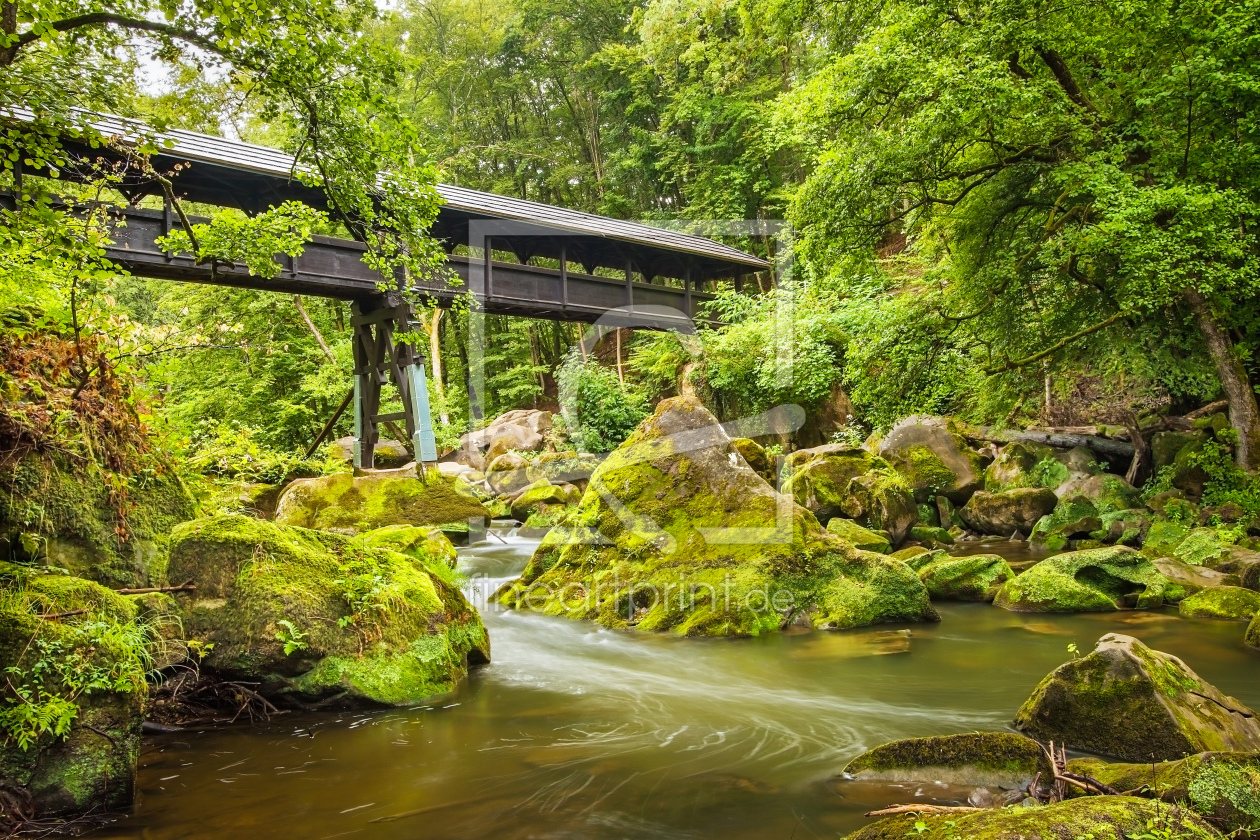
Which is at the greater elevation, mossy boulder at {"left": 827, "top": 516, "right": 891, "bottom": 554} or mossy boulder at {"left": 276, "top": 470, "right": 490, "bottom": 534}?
mossy boulder at {"left": 276, "top": 470, "right": 490, "bottom": 534}

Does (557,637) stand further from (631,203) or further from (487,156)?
(487,156)

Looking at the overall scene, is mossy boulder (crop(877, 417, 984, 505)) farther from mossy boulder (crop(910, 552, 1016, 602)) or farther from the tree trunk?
mossy boulder (crop(910, 552, 1016, 602))

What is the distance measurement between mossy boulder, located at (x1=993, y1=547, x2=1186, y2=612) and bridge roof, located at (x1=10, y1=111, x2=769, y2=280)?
26.5ft

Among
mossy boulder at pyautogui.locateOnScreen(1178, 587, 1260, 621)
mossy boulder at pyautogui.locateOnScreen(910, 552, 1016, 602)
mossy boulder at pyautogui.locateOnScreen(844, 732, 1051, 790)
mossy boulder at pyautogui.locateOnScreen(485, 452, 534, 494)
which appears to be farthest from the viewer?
mossy boulder at pyautogui.locateOnScreen(485, 452, 534, 494)

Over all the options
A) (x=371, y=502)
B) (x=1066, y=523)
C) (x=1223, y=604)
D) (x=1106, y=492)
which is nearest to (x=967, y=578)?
(x=1223, y=604)

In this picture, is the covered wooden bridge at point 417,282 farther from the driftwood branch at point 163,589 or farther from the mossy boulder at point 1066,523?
the mossy boulder at point 1066,523

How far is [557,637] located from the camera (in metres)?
6.56

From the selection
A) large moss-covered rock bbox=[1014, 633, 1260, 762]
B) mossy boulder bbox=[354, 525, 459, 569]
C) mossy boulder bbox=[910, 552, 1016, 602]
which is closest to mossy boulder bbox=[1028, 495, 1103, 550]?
mossy boulder bbox=[910, 552, 1016, 602]

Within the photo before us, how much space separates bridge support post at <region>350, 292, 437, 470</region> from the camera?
13.3 metres

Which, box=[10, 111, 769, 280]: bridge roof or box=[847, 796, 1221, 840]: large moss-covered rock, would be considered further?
box=[10, 111, 769, 280]: bridge roof

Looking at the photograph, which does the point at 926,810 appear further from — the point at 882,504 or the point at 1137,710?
the point at 882,504

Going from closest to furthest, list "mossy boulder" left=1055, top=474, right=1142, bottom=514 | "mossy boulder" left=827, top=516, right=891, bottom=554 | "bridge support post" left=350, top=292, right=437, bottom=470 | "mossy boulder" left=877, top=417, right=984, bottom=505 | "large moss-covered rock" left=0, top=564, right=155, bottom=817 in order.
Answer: "large moss-covered rock" left=0, top=564, right=155, bottom=817 → "mossy boulder" left=827, top=516, right=891, bottom=554 → "mossy boulder" left=1055, top=474, right=1142, bottom=514 → "mossy boulder" left=877, top=417, right=984, bottom=505 → "bridge support post" left=350, top=292, right=437, bottom=470

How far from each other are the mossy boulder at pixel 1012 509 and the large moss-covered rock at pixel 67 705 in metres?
10.3

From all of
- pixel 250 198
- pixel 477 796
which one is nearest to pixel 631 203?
pixel 250 198
